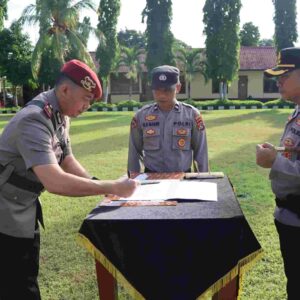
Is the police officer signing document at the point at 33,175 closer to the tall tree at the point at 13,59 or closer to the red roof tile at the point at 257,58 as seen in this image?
the tall tree at the point at 13,59

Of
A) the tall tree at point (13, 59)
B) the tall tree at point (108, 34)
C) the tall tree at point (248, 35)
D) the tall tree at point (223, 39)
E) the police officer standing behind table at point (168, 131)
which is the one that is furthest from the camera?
the tall tree at point (248, 35)

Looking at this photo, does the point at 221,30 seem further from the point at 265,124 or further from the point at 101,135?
the point at 101,135

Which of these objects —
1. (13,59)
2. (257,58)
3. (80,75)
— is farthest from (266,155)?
(257,58)

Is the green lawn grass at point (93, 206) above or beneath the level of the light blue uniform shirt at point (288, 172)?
beneath

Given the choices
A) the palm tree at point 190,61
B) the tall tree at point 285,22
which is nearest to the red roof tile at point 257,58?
the palm tree at point 190,61

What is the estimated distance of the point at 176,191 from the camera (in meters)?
2.46

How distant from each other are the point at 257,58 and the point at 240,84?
7.97 ft

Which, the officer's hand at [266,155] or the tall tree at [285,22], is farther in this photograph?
the tall tree at [285,22]

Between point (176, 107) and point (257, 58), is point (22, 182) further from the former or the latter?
point (257, 58)

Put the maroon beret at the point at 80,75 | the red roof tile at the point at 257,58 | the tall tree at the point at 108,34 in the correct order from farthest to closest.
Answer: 1. the red roof tile at the point at 257,58
2. the tall tree at the point at 108,34
3. the maroon beret at the point at 80,75

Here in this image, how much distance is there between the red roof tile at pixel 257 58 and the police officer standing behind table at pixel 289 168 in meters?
31.2

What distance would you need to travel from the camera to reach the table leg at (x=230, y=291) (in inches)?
89.1

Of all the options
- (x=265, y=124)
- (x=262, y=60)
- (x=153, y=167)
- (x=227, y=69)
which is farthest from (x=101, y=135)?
(x=262, y=60)

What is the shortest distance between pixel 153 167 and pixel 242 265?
4.88 feet
